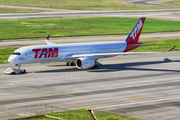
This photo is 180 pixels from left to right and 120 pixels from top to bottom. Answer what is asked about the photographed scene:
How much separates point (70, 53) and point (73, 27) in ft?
228

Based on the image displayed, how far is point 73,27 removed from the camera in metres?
135

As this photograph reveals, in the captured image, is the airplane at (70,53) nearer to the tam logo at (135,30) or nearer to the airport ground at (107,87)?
the airport ground at (107,87)

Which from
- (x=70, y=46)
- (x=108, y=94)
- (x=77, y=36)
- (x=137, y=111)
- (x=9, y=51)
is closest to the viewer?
(x=137, y=111)

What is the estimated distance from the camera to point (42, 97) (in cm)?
4566

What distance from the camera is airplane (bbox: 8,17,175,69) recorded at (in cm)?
6162

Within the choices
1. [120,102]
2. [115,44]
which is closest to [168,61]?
[115,44]

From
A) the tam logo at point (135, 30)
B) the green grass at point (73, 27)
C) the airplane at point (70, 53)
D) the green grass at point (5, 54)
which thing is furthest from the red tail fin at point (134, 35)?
the green grass at point (73, 27)

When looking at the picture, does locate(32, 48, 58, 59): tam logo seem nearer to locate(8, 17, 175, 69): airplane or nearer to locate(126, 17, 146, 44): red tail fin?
locate(8, 17, 175, 69): airplane

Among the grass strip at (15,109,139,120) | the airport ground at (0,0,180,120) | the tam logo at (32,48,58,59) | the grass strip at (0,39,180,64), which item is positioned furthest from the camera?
the grass strip at (0,39,180,64)

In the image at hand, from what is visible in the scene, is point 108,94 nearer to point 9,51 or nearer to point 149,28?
point 9,51

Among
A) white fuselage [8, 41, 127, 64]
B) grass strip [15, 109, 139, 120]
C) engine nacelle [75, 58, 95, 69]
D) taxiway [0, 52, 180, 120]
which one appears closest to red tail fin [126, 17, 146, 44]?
white fuselage [8, 41, 127, 64]

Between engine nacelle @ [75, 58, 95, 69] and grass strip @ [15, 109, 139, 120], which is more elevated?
engine nacelle @ [75, 58, 95, 69]

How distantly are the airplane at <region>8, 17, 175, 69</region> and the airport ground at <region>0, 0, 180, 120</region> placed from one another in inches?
74.4

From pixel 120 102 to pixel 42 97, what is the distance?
10314 millimetres
